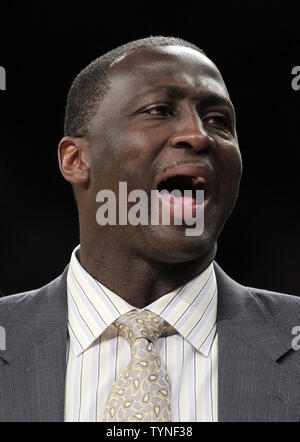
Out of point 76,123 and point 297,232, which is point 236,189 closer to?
→ point 76,123

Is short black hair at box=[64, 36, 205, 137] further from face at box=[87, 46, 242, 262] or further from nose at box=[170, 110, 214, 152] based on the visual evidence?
nose at box=[170, 110, 214, 152]

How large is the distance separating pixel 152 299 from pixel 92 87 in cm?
53

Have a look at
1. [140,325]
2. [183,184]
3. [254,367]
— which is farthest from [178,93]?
[254,367]

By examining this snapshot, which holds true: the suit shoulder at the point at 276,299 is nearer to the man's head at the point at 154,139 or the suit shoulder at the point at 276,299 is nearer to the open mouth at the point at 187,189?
the man's head at the point at 154,139

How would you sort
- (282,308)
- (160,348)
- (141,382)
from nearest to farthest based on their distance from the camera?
(141,382), (160,348), (282,308)

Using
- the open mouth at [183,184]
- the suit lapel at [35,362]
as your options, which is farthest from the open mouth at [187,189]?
the suit lapel at [35,362]

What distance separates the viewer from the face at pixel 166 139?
162 centimetres

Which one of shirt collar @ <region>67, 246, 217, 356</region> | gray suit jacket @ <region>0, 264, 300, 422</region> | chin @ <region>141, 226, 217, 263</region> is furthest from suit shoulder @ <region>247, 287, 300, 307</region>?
chin @ <region>141, 226, 217, 263</region>

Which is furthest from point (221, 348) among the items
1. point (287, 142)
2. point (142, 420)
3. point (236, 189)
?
point (287, 142)

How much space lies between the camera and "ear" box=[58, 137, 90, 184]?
5.85 ft

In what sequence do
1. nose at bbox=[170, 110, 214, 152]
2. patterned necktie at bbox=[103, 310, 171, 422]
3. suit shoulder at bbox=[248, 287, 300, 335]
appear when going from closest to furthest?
1. patterned necktie at bbox=[103, 310, 171, 422]
2. nose at bbox=[170, 110, 214, 152]
3. suit shoulder at bbox=[248, 287, 300, 335]

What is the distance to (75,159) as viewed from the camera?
1.82 meters

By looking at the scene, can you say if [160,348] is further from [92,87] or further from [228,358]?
[92,87]

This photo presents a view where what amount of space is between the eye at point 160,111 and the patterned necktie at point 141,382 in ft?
1.45
